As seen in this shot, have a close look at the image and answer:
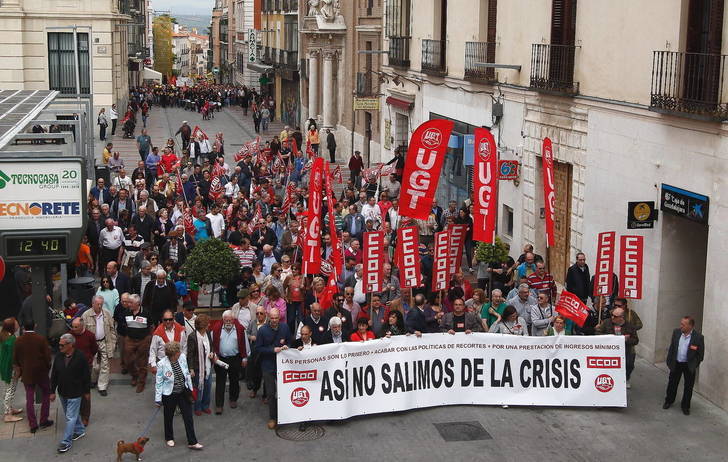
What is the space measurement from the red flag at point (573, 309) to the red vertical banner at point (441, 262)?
94.5 inches

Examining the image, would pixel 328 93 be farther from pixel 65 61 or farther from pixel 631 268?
pixel 631 268

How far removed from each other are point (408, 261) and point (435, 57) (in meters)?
12.8

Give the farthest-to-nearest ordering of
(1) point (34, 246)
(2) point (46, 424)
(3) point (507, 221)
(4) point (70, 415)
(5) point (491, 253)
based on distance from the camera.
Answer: (3) point (507, 221) < (5) point (491, 253) < (1) point (34, 246) < (2) point (46, 424) < (4) point (70, 415)

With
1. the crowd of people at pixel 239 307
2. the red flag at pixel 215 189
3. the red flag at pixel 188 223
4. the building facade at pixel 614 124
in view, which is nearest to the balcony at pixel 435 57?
Result: the building facade at pixel 614 124

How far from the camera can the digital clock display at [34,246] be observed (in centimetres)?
1552

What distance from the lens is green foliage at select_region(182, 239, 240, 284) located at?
57.9ft

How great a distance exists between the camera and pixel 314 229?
16.8m

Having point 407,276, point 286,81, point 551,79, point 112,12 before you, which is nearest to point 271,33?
point 286,81

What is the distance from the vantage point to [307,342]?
13.6 m

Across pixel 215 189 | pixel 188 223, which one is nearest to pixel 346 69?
pixel 215 189

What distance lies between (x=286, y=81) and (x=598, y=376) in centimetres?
5109

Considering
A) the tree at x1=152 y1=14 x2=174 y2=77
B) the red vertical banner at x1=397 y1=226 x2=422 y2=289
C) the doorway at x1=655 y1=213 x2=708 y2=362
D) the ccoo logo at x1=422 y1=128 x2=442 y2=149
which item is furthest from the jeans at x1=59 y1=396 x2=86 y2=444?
the tree at x1=152 y1=14 x2=174 y2=77

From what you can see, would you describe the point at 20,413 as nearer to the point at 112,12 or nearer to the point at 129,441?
the point at 129,441

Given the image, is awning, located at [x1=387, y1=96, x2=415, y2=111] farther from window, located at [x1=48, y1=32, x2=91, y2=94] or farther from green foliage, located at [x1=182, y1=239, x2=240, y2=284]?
window, located at [x1=48, y1=32, x2=91, y2=94]
